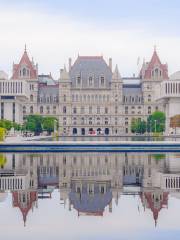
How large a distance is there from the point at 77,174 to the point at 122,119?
77.4m

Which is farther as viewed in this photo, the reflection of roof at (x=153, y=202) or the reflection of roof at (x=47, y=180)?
the reflection of roof at (x=47, y=180)

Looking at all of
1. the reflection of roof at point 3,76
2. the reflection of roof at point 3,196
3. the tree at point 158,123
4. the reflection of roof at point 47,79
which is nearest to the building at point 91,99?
the reflection of roof at point 47,79

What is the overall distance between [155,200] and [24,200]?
10.6 ft

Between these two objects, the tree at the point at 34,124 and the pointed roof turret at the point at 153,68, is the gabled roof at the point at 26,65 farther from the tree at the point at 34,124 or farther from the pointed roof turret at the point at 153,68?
the tree at the point at 34,124

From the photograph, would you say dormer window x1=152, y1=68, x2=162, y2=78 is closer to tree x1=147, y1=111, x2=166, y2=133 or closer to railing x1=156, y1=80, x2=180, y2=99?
tree x1=147, y1=111, x2=166, y2=133

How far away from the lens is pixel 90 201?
1252cm

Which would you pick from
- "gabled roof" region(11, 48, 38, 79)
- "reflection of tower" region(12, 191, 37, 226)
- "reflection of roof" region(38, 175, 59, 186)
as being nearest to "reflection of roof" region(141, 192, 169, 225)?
"reflection of tower" region(12, 191, 37, 226)

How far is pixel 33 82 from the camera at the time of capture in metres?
96.1

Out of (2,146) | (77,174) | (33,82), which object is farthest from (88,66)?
(77,174)

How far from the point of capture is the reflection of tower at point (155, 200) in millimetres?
11695

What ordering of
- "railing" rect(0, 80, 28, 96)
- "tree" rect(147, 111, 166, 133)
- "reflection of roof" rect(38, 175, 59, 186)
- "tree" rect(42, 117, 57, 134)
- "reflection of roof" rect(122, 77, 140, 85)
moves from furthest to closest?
"reflection of roof" rect(122, 77, 140, 85), "tree" rect(147, 111, 166, 133), "railing" rect(0, 80, 28, 96), "tree" rect(42, 117, 57, 134), "reflection of roof" rect(38, 175, 59, 186)

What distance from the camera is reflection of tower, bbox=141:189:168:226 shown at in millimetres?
11695

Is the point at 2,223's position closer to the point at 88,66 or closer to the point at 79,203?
the point at 79,203

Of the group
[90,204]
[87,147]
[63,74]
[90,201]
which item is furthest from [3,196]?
[63,74]
